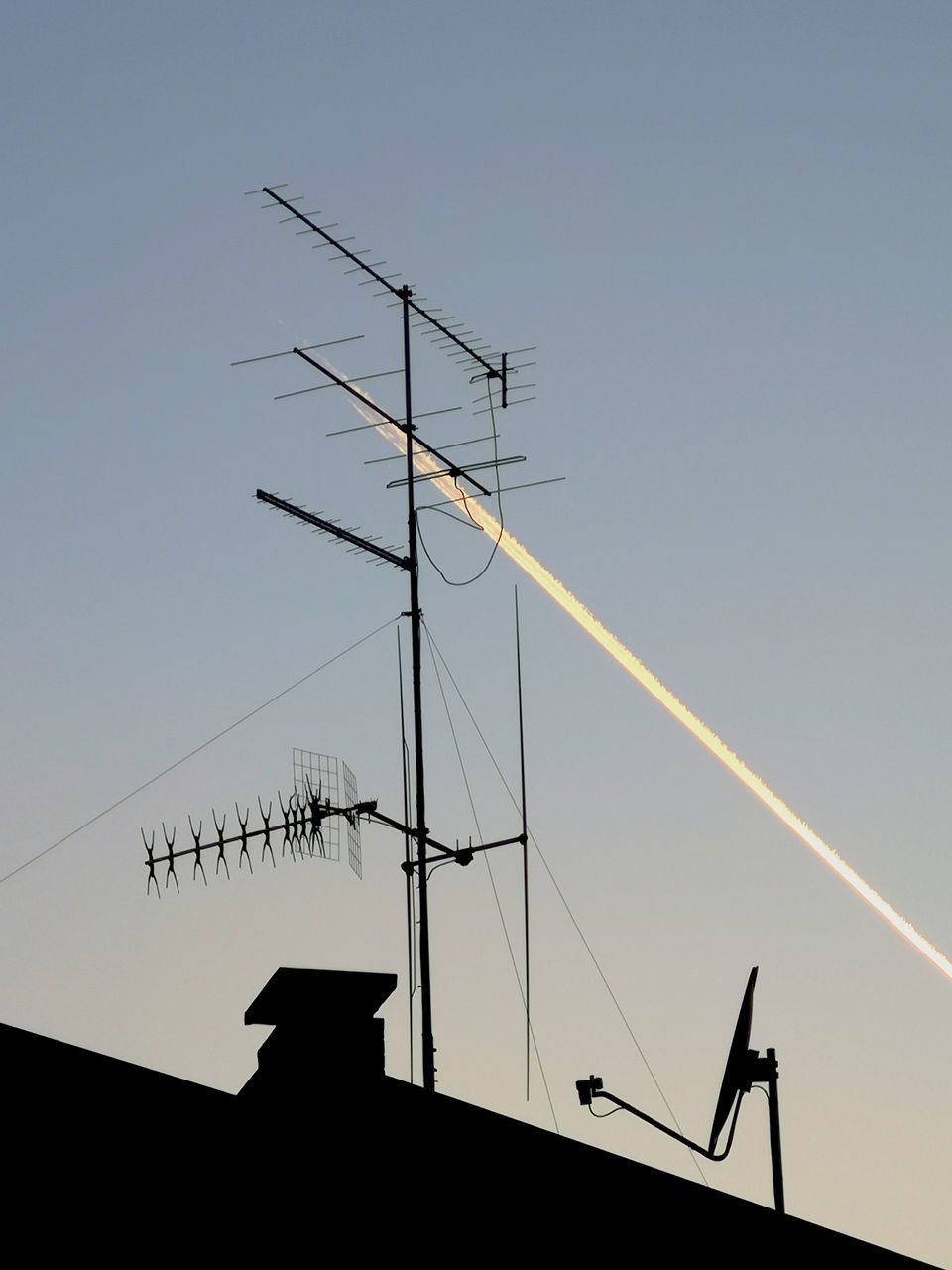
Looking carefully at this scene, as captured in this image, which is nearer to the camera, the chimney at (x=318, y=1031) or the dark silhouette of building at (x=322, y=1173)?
the dark silhouette of building at (x=322, y=1173)

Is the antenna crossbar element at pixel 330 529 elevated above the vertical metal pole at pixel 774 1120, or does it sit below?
above

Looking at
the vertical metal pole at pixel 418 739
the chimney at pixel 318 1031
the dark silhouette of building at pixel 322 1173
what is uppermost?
the vertical metal pole at pixel 418 739

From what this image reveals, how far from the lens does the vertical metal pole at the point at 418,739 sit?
70.9 feet

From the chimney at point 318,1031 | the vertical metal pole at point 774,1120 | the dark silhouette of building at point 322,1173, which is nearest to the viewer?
the dark silhouette of building at point 322,1173

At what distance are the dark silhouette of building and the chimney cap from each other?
0.05ft

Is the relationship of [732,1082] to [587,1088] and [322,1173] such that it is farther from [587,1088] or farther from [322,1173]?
[322,1173]

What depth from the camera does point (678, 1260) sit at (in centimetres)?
1582

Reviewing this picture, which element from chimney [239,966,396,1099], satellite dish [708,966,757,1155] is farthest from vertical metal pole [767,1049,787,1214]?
chimney [239,966,396,1099]

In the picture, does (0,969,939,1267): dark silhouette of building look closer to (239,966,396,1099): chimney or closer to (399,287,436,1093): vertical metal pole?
(239,966,396,1099): chimney

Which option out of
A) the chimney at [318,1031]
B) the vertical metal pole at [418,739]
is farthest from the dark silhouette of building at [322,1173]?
the vertical metal pole at [418,739]

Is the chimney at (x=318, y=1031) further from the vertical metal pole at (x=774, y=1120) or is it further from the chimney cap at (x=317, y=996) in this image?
the vertical metal pole at (x=774, y=1120)

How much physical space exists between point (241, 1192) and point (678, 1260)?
400cm

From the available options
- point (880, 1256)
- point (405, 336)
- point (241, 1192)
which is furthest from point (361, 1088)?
point (405, 336)

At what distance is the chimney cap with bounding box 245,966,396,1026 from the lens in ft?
52.6
